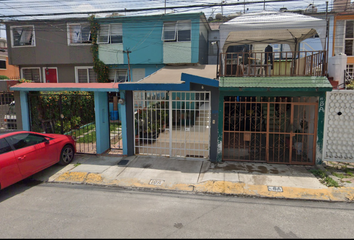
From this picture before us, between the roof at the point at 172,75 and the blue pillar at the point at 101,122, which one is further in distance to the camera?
the blue pillar at the point at 101,122

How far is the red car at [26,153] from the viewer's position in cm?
568

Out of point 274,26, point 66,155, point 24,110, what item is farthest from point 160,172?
point 274,26

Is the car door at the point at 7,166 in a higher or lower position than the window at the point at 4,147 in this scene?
lower

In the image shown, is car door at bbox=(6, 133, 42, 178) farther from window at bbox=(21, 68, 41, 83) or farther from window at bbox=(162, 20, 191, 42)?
window at bbox=(21, 68, 41, 83)

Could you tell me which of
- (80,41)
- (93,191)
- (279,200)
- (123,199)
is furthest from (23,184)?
(80,41)

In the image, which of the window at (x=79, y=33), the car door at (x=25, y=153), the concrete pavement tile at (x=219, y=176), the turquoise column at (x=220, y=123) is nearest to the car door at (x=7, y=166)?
the car door at (x=25, y=153)

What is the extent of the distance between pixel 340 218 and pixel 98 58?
607 inches

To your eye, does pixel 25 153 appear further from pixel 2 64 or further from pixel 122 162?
pixel 2 64

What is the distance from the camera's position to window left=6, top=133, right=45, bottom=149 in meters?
6.11

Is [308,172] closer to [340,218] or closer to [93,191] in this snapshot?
[340,218]

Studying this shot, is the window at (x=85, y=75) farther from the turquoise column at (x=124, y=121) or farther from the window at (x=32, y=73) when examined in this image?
the turquoise column at (x=124, y=121)

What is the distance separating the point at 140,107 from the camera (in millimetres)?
8430

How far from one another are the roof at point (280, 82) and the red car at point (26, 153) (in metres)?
5.56

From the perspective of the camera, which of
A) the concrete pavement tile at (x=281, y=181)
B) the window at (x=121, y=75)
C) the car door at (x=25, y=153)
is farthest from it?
the window at (x=121, y=75)
